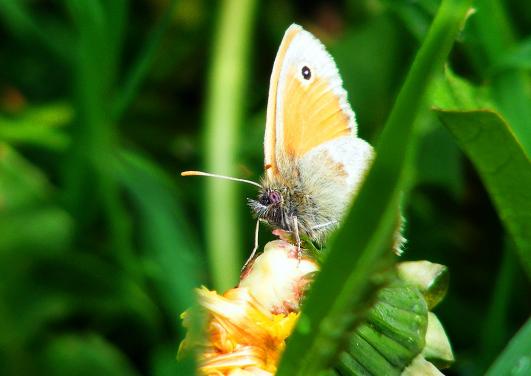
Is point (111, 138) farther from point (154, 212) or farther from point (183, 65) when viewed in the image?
point (183, 65)

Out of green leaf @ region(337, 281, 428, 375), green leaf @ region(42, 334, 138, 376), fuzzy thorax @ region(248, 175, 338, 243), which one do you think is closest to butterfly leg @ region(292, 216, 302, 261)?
fuzzy thorax @ region(248, 175, 338, 243)

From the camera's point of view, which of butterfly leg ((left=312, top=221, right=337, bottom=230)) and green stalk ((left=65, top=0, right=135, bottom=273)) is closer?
butterfly leg ((left=312, top=221, right=337, bottom=230))

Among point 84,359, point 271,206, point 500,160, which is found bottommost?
point 84,359

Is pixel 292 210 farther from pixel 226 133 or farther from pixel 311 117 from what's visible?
pixel 226 133

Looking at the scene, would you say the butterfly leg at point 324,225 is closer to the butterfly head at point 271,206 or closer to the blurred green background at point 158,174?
the butterfly head at point 271,206

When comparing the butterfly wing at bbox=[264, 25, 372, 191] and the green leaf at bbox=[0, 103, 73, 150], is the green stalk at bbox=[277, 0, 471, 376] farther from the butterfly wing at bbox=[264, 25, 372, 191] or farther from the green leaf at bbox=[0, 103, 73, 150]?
the green leaf at bbox=[0, 103, 73, 150]

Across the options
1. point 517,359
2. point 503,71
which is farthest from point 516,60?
point 517,359
